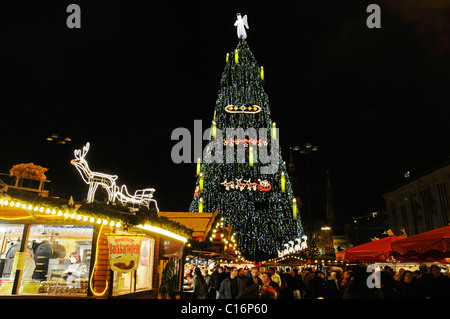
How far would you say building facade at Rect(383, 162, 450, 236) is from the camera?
132 ft

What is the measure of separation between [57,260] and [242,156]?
821 inches

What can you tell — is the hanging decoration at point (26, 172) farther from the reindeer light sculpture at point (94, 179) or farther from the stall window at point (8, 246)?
the stall window at point (8, 246)

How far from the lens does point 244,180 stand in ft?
96.8

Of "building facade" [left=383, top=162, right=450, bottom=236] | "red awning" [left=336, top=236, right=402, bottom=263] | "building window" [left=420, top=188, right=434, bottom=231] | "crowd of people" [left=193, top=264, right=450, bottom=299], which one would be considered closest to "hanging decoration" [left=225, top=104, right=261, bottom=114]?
"crowd of people" [left=193, top=264, right=450, bottom=299]

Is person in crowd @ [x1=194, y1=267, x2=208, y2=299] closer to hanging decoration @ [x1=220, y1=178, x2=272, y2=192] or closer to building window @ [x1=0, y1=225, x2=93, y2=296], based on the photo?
building window @ [x1=0, y1=225, x2=93, y2=296]

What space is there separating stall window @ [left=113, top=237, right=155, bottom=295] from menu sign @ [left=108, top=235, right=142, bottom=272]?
1.85 feet

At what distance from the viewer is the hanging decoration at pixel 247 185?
29172 millimetres

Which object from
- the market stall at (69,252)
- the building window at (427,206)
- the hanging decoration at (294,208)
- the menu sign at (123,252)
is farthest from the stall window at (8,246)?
the building window at (427,206)

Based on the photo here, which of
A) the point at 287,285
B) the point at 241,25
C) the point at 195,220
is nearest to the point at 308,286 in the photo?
the point at 287,285

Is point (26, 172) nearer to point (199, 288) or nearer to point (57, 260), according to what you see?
point (57, 260)

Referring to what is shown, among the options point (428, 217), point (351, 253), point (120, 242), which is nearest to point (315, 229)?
point (428, 217)

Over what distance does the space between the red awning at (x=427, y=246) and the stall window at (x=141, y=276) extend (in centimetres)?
733
